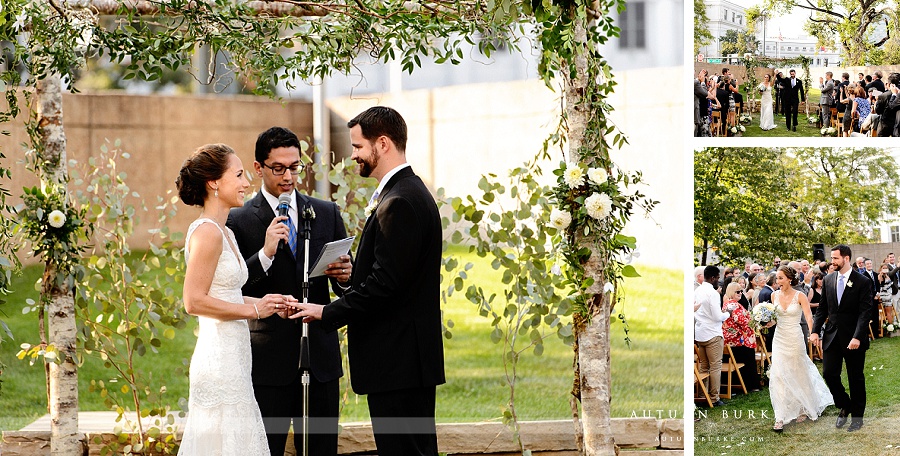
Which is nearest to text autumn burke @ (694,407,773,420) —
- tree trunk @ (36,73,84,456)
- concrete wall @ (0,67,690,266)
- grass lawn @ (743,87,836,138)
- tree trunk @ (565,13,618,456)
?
tree trunk @ (565,13,618,456)

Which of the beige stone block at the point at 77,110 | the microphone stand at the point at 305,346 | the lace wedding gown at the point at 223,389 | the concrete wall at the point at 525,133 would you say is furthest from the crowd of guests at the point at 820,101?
the beige stone block at the point at 77,110

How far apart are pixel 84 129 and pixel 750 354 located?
276 inches

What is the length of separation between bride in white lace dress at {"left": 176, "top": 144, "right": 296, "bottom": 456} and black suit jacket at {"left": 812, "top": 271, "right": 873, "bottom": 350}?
2637 millimetres

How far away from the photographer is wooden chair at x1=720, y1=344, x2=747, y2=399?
4.44 metres

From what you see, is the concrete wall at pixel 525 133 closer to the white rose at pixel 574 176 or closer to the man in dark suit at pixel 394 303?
the white rose at pixel 574 176

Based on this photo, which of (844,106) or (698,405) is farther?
(698,405)

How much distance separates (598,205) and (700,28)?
136cm

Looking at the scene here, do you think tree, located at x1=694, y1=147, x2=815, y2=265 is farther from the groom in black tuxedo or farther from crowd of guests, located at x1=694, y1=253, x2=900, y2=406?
the groom in black tuxedo

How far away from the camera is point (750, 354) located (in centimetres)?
455

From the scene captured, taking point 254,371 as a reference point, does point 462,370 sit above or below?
below

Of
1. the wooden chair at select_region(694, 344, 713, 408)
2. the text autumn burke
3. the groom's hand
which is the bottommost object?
the text autumn burke

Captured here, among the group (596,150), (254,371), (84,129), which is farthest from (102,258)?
(84,129)

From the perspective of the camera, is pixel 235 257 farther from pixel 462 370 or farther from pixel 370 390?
pixel 462 370

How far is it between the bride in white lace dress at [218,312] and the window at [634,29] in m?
7.36
